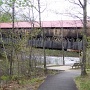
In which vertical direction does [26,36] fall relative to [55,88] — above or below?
above

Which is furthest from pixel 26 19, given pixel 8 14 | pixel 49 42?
pixel 49 42

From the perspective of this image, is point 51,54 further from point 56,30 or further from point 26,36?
point 26,36

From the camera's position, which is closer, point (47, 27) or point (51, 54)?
point (47, 27)

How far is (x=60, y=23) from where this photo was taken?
38562 millimetres

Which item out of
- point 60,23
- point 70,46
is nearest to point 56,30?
point 60,23

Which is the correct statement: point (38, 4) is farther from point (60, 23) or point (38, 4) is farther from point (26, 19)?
point (60, 23)

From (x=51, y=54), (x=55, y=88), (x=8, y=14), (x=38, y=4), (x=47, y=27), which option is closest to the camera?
(x=55, y=88)

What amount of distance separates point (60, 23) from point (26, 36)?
18829 mm

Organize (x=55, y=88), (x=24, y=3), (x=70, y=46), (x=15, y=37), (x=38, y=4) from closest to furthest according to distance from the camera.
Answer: (x=55, y=88) < (x=24, y=3) < (x=15, y=37) < (x=38, y=4) < (x=70, y=46)

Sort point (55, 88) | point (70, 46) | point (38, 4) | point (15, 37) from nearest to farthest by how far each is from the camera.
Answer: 1. point (55, 88)
2. point (15, 37)
3. point (38, 4)
4. point (70, 46)

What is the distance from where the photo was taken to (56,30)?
3819cm

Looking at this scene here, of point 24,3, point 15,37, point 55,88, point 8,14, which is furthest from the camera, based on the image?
point 15,37

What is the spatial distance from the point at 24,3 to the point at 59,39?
24.6m

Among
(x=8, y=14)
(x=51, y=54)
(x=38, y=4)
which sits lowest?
(x=51, y=54)
